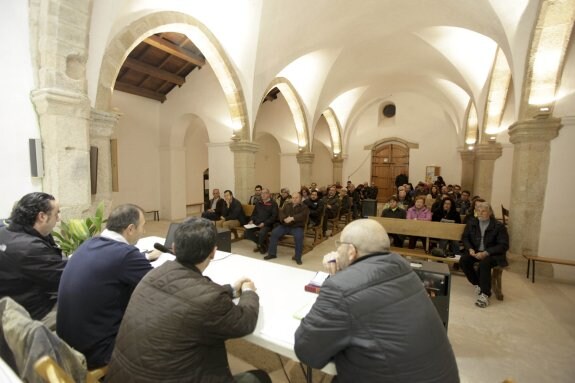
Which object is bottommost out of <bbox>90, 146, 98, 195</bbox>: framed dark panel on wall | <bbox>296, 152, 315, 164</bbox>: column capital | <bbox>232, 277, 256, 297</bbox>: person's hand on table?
<bbox>232, 277, 256, 297</bbox>: person's hand on table

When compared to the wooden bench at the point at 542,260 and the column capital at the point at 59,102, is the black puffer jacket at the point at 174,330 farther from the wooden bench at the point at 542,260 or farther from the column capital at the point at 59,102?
the wooden bench at the point at 542,260

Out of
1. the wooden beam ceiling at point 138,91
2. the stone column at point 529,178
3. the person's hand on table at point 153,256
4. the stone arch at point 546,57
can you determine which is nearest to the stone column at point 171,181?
the wooden beam ceiling at point 138,91

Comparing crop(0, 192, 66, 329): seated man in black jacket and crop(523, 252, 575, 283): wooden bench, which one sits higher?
crop(0, 192, 66, 329): seated man in black jacket

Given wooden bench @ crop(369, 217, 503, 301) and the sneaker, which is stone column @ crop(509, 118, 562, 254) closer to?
wooden bench @ crop(369, 217, 503, 301)

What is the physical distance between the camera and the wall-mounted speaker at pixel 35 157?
325 centimetres

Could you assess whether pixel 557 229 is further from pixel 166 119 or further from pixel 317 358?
pixel 166 119

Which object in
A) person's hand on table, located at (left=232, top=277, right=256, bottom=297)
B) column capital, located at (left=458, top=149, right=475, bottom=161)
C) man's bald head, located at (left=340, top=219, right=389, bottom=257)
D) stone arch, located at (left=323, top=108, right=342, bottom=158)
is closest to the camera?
man's bald head, located at (left=340, top=219, right=389, bottom=257)

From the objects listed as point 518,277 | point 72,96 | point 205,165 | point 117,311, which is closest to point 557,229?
point 518,277

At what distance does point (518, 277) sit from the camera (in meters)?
4.74

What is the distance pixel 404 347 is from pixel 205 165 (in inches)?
486

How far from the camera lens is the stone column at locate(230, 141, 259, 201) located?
759cm

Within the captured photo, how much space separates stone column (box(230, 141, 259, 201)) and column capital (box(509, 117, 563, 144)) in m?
5.76

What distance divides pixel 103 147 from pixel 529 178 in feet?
23.2

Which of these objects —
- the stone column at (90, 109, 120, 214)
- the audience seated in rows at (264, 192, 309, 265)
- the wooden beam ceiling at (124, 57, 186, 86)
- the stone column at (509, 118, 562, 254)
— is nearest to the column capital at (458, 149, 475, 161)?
the stone column at (509, 118, 562, 254)
